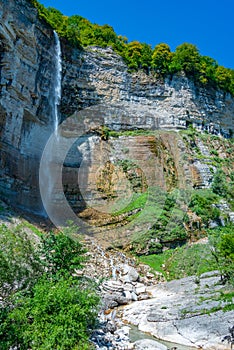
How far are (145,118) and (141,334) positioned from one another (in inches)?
1195

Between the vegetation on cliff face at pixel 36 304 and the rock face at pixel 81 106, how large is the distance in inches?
525

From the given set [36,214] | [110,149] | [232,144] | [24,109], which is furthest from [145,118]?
[36,214]

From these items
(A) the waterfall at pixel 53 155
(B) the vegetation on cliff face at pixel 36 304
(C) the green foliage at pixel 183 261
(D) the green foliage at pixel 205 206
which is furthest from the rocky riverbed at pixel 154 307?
(D) the green foliage at pixel 205 206

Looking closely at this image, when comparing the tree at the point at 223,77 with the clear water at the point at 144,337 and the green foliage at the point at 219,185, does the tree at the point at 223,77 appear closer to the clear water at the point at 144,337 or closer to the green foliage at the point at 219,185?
the green foliage at the point at 219,185

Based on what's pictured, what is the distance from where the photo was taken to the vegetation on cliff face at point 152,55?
4275 cm

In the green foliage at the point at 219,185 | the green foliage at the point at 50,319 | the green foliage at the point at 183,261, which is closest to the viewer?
the green foliage at the point at 50,319

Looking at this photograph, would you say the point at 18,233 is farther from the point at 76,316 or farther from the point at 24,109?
the point at 24,109

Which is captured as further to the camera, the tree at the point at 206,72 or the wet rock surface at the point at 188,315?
the tree at the point at 206,72

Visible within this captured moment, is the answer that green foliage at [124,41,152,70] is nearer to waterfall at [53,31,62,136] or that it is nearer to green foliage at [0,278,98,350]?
waterfall at [53,31,62,136]

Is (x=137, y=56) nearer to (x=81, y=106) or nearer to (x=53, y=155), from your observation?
(x=81, y=106)

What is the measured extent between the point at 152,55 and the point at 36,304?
131 feet

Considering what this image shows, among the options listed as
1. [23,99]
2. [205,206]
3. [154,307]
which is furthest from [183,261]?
[23,99]

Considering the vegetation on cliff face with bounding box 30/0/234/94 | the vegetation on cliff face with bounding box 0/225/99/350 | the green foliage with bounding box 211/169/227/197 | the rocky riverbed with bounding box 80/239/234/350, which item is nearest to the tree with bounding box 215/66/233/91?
the vegetation on cliff face with bounding box 30/0/234/94

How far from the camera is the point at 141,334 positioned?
1448cm
